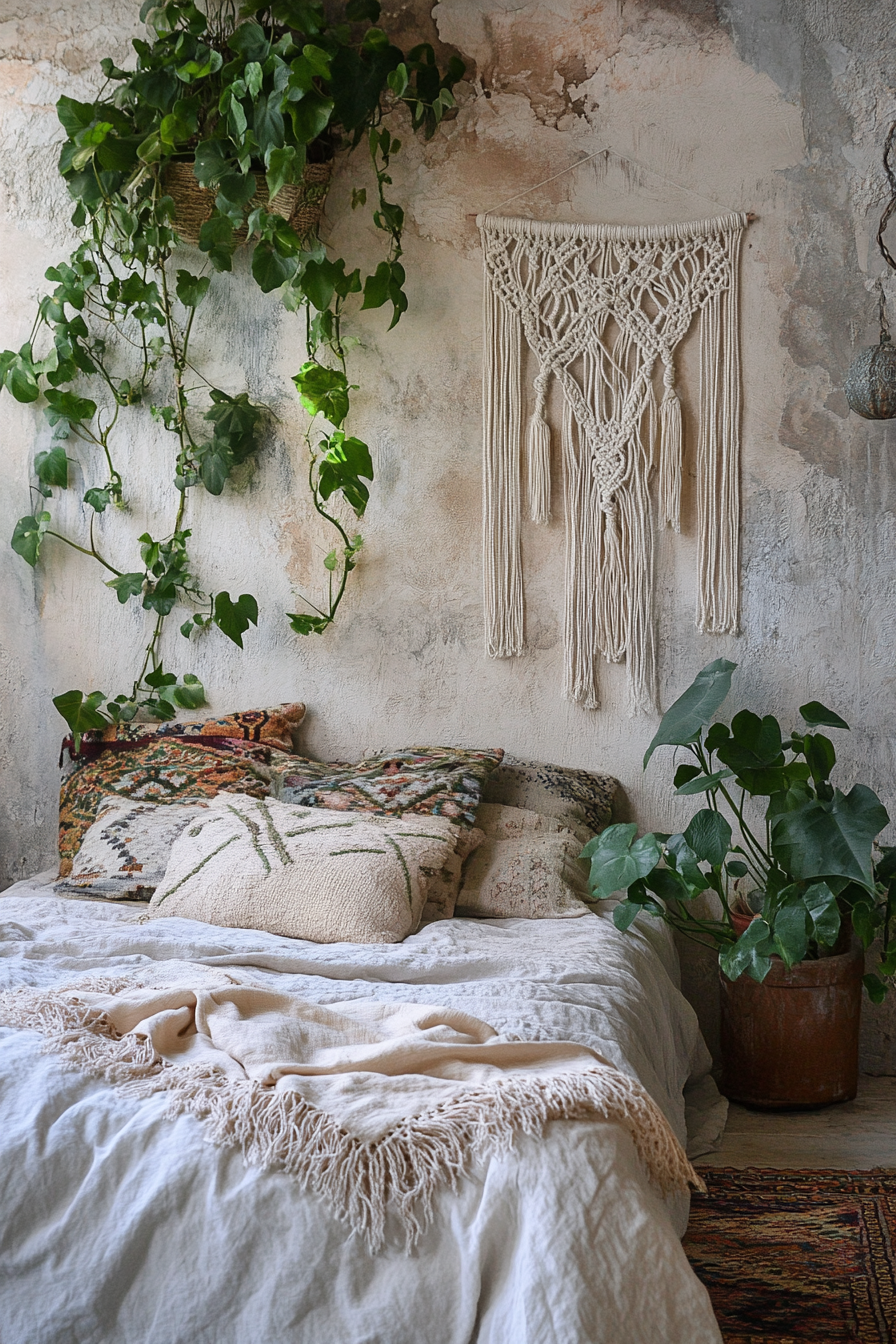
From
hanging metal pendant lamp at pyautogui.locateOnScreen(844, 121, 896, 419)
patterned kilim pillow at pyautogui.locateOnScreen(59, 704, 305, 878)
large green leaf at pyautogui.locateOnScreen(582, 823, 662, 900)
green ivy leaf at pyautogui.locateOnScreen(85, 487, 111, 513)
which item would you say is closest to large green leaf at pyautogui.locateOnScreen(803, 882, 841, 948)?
large green leaf at pyautogui.locateOnScreen(582, 823, 662, 900)

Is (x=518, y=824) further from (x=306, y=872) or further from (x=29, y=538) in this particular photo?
(x=29, y=538)

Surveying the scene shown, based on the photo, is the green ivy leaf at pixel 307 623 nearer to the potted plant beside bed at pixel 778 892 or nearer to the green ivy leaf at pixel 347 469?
the green ivy leaf at pixel 347 469

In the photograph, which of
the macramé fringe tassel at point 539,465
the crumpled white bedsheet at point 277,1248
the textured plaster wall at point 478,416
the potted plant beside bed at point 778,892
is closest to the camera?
the crumpled white bedsheet at point 277,1248

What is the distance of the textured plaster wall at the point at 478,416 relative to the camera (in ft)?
8.76

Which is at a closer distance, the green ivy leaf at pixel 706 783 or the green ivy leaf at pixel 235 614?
the green ivy leaf at pixel 706 783

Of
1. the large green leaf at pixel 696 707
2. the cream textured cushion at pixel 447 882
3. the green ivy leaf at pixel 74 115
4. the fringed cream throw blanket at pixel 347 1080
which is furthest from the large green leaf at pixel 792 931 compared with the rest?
the green ivy leaf at pixel 74 115

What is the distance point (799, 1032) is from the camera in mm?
2453

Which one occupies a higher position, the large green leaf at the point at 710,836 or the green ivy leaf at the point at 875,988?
the large green leaf at the point at 710,836

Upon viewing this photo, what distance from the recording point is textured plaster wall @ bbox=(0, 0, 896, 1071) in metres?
2.67

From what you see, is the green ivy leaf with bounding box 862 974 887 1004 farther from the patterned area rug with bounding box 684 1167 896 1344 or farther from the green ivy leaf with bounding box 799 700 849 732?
the green ivy leaf with bounding box 799 700 849 732

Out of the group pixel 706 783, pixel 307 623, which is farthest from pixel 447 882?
pixel 307 623

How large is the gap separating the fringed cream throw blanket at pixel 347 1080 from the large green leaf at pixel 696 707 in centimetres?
98

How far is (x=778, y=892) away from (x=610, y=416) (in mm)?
1213

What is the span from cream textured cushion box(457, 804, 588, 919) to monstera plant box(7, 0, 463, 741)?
2.43ft
